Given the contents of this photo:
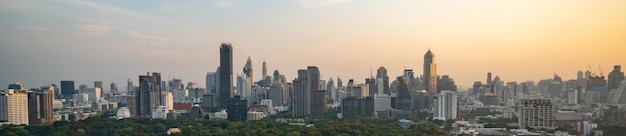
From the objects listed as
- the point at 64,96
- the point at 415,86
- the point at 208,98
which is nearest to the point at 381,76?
the point at 415,86

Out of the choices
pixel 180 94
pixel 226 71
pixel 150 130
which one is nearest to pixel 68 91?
pixel 226 71

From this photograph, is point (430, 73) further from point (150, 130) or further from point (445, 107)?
point (150, 130)

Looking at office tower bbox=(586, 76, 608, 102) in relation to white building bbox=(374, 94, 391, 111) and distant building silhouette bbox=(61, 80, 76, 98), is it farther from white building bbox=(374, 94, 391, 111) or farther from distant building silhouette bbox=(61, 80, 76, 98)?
distant building silhouette bbox=(61, 80, 76, 98)

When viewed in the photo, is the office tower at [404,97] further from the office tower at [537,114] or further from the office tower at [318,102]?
the office tower at [537,114]

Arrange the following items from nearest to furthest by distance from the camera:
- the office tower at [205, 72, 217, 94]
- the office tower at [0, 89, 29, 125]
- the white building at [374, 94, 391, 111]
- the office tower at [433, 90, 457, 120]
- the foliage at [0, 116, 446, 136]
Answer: the foliage at [0, 116, 446, 136] < the office tower at [0, 89, 29, 125] < the office tower at [433, 90, 457, 120] < the white building at [374, 94, 391, 111] < the office tower at [205, 72, 217, 94]

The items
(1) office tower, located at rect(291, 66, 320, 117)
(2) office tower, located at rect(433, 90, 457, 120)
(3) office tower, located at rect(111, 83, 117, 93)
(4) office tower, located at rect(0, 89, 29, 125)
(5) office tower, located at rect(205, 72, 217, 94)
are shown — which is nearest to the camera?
(4) office tower, located at rect(0, 89, 29, 125)

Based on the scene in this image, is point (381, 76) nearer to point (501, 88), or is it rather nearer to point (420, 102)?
point (420, 102)

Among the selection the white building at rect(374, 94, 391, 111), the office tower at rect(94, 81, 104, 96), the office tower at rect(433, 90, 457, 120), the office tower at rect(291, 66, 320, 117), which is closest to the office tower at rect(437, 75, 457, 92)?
the white building at rect(374, 94, 391, 111)
